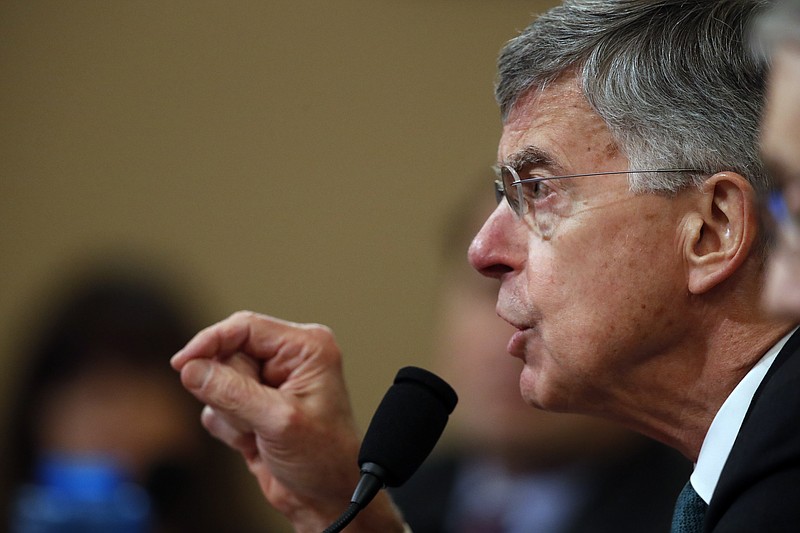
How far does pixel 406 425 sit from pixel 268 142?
2427mm

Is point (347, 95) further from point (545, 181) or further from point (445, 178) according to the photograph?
point (545, 181)

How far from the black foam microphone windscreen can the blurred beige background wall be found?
2.25 metres

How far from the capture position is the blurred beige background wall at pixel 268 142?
3.75 metres

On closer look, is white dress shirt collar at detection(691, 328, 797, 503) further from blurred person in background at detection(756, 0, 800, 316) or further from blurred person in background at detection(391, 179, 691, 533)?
blurred person in background at detection(391, 179, 691, 533)

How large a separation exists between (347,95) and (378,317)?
0.72 metres

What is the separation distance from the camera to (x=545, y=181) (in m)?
1.45

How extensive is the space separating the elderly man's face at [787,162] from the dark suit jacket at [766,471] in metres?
0.20

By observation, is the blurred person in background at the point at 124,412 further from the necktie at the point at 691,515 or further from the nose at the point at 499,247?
the necktie at the point at 691,515

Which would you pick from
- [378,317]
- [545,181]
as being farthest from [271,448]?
[378,317]

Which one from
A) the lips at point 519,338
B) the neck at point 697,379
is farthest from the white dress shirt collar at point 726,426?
the lips at point 519,338

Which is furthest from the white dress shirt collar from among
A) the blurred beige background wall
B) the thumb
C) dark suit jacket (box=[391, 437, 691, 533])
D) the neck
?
the blurred beige background wall

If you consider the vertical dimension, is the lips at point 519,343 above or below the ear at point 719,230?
below

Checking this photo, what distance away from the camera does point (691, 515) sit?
1.37 meters

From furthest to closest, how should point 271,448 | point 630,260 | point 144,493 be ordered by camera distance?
point 144,493, point 271,448, point 630,260
